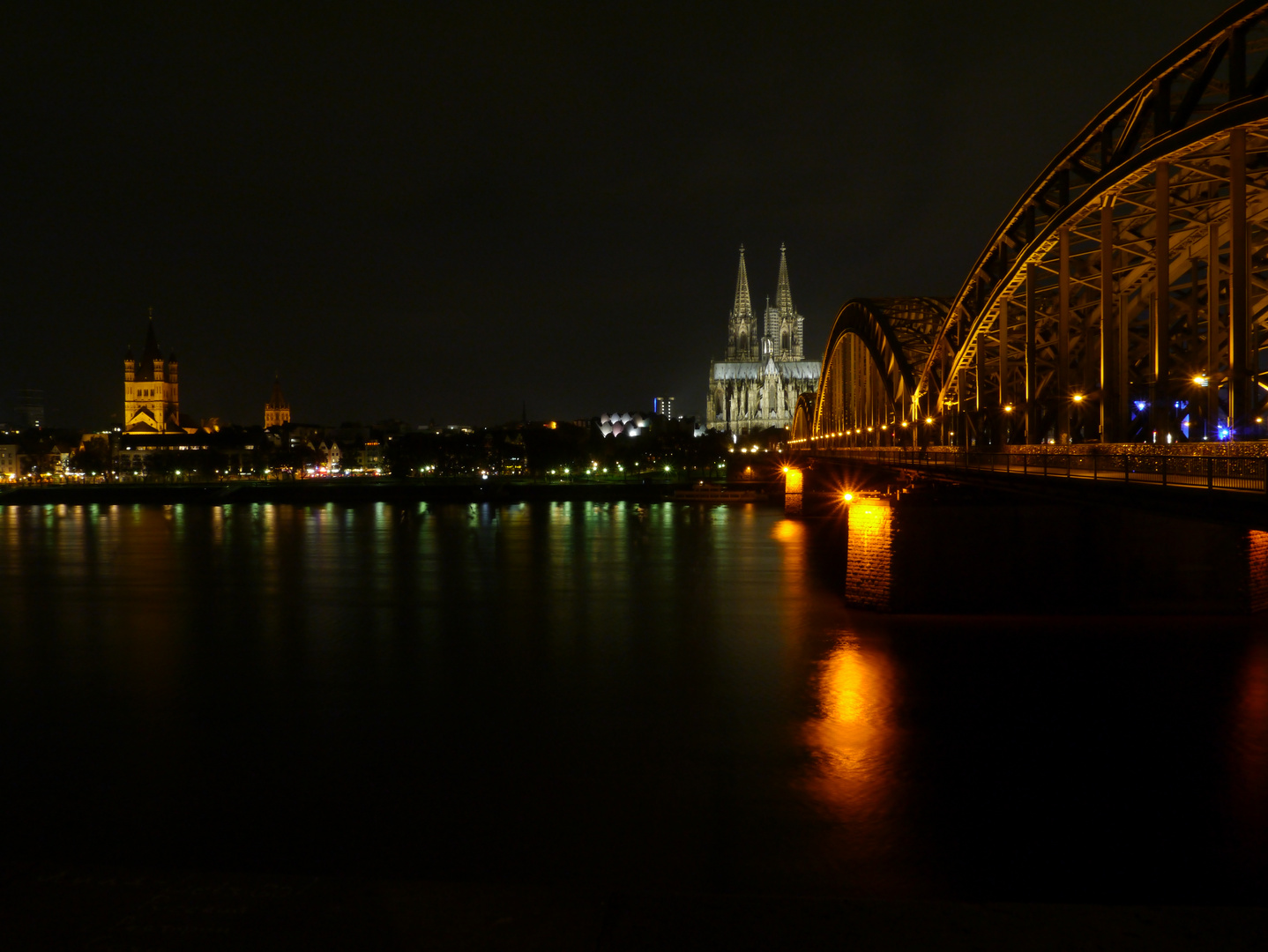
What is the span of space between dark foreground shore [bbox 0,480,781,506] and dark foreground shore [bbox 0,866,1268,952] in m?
70.5

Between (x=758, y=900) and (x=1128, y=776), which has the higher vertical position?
(x=758, y=900)

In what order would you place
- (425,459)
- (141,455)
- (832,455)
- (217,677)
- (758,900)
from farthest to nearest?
1. (141,455)
2. (425,459)
3. (832,455)
4. (217,677)
5. (758,900)

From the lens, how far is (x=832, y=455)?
47188 millimetres

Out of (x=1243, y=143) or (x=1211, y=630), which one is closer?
(x=1243, y=143)

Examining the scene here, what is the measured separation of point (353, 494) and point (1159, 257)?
7233 centimetres

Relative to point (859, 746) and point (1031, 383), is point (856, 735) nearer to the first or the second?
point (859, 746)

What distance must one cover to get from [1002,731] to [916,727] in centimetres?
115

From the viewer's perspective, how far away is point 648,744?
44.3 feet

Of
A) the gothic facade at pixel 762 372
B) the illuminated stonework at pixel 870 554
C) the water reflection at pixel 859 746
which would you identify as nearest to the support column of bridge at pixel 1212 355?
the water reflection at pixel 859 746

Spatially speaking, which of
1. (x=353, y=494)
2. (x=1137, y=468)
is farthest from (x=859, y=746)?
(x=353, y=494)

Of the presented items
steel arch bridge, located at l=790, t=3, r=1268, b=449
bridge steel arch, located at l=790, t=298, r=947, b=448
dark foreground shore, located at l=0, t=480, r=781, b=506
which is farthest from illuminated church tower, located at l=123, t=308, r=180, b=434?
steel arch bridge, located at l=790, t=3, r=1268, b=449

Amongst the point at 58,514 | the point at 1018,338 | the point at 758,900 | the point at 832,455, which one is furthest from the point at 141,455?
the point at 758,900

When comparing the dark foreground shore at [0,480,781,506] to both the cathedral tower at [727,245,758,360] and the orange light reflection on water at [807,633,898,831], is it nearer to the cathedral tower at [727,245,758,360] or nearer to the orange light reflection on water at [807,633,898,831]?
the orange light reflection on water at [807,633,898,831]

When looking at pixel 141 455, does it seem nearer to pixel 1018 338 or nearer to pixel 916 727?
pixel 1018 338
